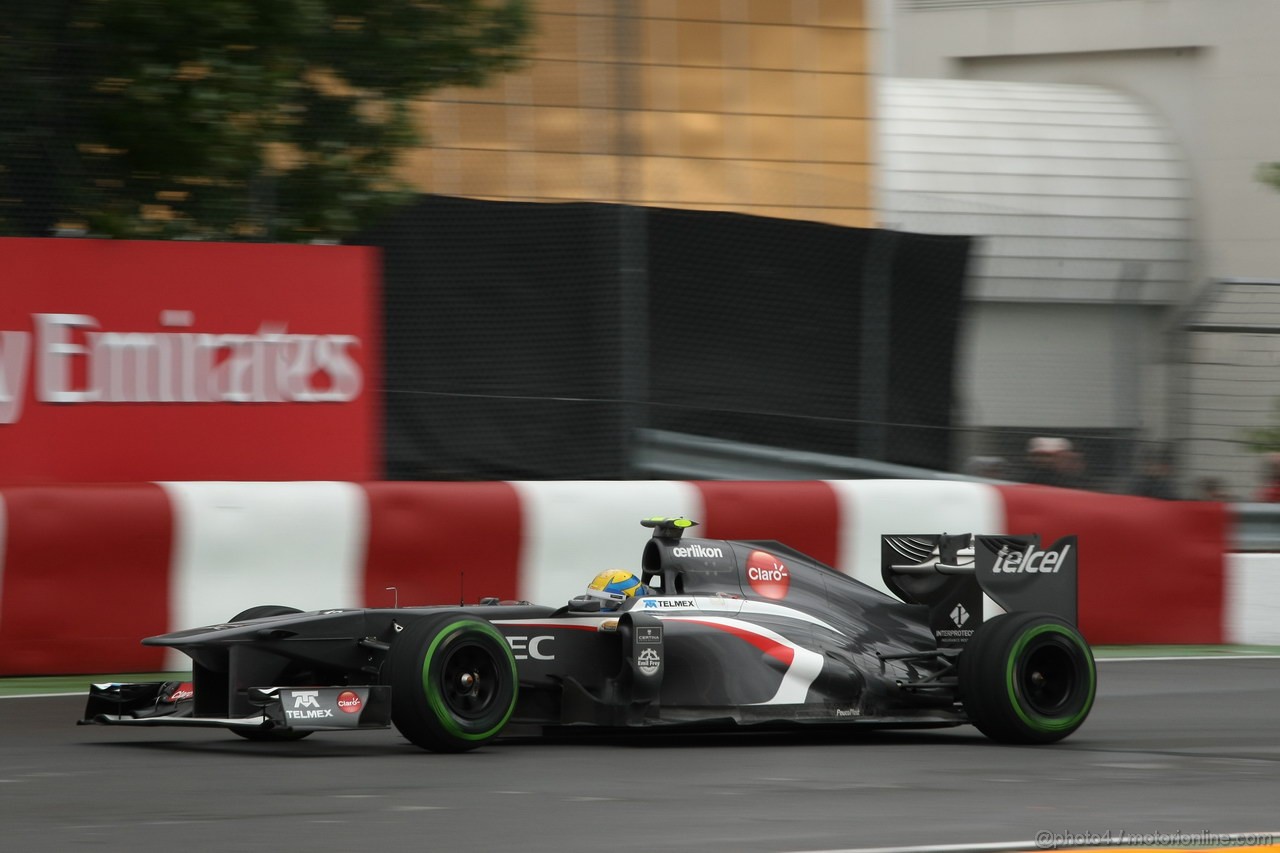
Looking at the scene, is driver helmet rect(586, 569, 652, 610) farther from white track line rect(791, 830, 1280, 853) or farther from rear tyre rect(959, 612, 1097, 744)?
white track line rect(791, 830, 1280, 853)

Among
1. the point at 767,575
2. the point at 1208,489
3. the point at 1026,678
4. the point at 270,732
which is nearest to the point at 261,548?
the point at 270,732

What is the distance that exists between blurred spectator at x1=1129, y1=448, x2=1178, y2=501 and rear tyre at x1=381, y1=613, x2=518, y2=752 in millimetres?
6932

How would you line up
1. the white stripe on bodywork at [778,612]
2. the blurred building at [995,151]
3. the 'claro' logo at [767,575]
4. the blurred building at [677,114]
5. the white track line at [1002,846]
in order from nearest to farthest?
the white track line at [1002,846]
the white stripe on bodywork at [778,612]
the 'claro' logo at [767,575]
the blurred building at [677,114]
the blurred building at [995,151]

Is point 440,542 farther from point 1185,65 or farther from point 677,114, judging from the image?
point 1185,65

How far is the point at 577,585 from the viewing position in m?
10.8

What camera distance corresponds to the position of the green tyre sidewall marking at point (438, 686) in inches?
263

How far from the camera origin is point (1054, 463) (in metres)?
12.9

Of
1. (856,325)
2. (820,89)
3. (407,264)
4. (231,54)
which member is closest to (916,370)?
(856,325)

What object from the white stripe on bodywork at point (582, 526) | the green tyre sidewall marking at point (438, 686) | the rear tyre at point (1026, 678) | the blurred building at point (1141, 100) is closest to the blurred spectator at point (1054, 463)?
the white stripe on bodywork at point (582, 526)

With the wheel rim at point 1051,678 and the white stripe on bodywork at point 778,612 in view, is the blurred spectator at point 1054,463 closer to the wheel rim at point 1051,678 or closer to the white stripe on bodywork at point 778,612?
the wheel rim at point 1051,678

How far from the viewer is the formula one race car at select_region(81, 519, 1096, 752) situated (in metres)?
6.80

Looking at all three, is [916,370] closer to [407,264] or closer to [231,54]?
[407,264]

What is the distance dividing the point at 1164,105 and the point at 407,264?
1607cm

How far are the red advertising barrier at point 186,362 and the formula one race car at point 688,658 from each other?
10.3 ft
